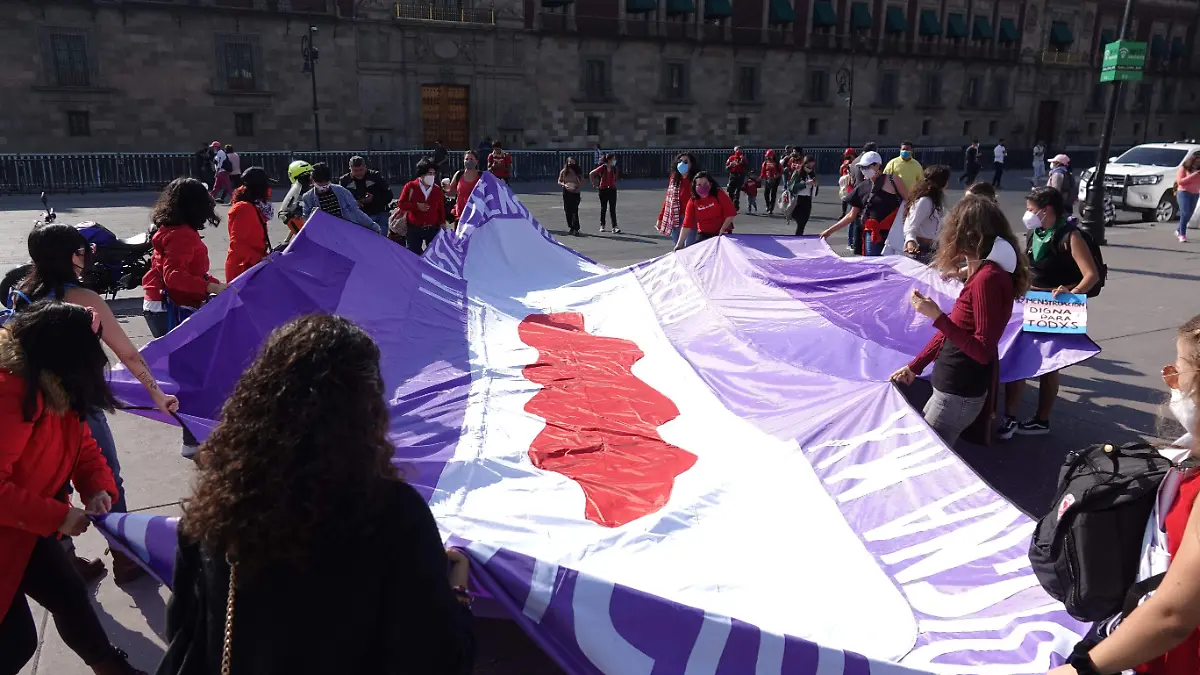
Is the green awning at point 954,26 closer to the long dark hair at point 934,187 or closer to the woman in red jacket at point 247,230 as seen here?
the long dark hair at point 934,187

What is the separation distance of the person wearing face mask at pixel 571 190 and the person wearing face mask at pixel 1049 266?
10.4 metres

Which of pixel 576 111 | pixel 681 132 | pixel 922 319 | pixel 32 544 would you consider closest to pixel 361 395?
pixel 32 544

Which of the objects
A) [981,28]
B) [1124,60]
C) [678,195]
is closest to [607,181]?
[678,195]

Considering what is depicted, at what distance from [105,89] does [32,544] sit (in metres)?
31.9

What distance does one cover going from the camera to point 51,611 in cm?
293

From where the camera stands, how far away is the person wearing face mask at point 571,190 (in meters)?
15.7

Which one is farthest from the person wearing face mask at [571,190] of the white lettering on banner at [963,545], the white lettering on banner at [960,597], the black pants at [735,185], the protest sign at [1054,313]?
the white lettering on banner at [960,597]

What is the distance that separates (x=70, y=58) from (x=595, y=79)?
20790 millimetres

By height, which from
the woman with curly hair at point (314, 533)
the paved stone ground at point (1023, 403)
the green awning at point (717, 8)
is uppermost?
the green awning at point (717, 8)

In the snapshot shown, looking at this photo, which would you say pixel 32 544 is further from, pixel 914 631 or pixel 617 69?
pixel 617 69

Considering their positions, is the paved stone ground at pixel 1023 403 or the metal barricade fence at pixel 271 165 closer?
the paved stone ground at pixel 1023 403

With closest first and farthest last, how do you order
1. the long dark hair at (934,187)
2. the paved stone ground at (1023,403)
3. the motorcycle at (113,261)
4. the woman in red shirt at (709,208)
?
the paved stone ground at (1023,403), the long dark hair at (934,187), the motorcycle at (113,261), the woman in red shirt at (709,208)

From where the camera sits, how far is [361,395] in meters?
1.73

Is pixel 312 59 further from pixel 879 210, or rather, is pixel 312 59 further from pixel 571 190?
pixel 879 210
